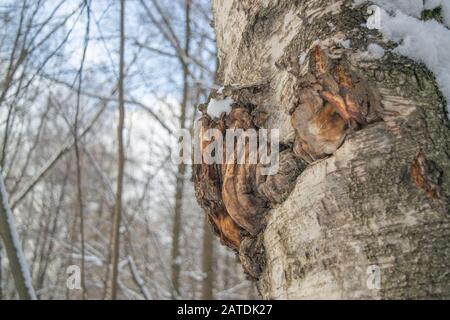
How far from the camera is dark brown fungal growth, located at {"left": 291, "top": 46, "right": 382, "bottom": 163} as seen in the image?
30.1 inches

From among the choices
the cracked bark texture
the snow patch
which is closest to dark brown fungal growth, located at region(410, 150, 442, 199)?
the cracked bark texture

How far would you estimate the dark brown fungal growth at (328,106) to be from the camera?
76 cm

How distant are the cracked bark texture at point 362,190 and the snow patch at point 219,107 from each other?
2.5 inches

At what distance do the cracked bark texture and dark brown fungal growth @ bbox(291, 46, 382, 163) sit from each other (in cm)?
1

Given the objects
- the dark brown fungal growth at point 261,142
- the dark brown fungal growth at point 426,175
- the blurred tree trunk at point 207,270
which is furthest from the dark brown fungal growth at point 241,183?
the blurred tree trunk at point 207,270

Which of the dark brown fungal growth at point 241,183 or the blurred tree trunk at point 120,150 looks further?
the blurred tree trunk at point 120,150

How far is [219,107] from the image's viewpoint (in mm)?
978

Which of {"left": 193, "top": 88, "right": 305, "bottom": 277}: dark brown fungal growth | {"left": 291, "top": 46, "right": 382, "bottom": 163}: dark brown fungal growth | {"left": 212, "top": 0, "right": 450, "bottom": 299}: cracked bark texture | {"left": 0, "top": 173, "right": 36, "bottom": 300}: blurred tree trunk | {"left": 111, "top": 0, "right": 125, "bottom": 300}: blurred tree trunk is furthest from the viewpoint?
{"left": 111, "top": 0, "right": 125, "bottom": 300}: blurred tree trunk

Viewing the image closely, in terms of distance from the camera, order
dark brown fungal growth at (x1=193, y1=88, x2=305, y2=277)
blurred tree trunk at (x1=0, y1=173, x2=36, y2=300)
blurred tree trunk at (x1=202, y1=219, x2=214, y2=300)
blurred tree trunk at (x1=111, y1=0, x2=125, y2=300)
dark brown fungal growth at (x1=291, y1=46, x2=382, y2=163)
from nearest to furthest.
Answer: dark brown fungal growth at (x1=291, y1=46, x2=382, y2=163)
dark brown fungal growth at (x1=193, y1=88, x2=305, y2=277)
blurred tree trunk at (x1=0, y1=173, x2=36, y2=300)
blurred tree trunk at (x1=111, y1=0, x2=125, y2=300)
blurred tree trunk at (x1=202, y1=219, x2=214, y2=300)

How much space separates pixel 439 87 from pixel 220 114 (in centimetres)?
42

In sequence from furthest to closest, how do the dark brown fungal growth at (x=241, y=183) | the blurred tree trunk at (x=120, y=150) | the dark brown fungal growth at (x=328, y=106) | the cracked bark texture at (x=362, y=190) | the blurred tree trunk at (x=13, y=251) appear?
the blurred tree trunk at (x=120, y=150) < the blurred tree trunk at (x=13, y=251) < the dark brown fungal growth at (x=241, y=183) < the dark brown fungal growth at (x=328, y=106) < the cracked bark texture at (x=362, y=190)

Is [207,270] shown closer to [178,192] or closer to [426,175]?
[178,192]

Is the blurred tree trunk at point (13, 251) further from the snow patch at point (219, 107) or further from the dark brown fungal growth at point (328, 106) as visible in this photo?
the dark brown fungal growth at point (328, 106)

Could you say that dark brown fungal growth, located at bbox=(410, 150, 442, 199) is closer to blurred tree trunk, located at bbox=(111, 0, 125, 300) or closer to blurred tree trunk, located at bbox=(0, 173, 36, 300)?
blurred tree trunk, located at bbox=(0, 173, 36, 300)
